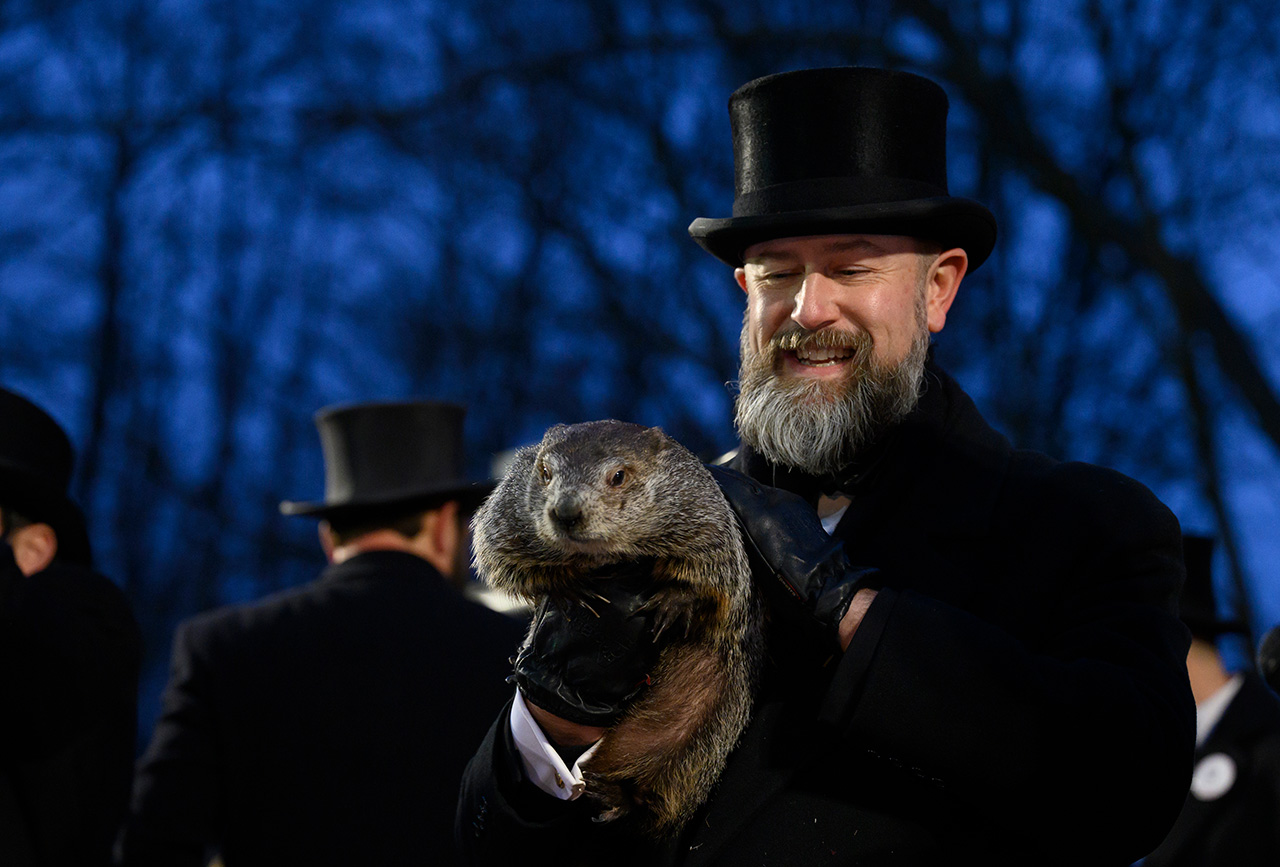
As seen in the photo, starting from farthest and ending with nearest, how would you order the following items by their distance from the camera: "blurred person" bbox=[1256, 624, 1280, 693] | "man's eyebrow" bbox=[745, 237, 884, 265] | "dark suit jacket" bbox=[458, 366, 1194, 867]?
"blurred person" bbox=[1256, 624, 1280, 693] → "man's eyebrow" bbox=[745, 237, 884, 265] → "dark suit jacket" bbox=[458, 366, 1194, 867]

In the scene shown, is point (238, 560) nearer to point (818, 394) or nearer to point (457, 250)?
point (457, 250)

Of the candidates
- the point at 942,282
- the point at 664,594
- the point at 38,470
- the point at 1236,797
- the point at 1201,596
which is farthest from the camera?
the point at 1201,596

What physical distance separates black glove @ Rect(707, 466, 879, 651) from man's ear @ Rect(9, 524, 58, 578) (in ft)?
9.98

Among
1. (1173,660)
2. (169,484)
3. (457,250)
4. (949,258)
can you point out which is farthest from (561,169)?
(1173,660)

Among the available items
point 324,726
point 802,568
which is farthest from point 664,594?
point 324,726

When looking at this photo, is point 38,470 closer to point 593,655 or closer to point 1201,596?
point 593,655

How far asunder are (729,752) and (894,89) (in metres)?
1.41

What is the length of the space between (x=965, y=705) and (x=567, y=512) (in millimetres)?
777

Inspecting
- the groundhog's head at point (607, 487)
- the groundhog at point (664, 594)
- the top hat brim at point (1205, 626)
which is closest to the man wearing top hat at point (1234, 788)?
the top hat brim at point (1205, 626)

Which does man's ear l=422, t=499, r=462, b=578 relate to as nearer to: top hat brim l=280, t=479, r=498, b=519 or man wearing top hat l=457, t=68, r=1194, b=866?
top hat brim l=280, t=479, r=498, b=519

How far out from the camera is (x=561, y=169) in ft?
43.0

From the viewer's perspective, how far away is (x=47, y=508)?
4.26 meters

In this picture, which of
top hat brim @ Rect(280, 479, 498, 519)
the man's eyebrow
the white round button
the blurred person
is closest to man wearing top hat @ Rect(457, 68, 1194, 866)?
the man's eyebrow

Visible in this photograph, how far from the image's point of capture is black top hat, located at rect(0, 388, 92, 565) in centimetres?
414
